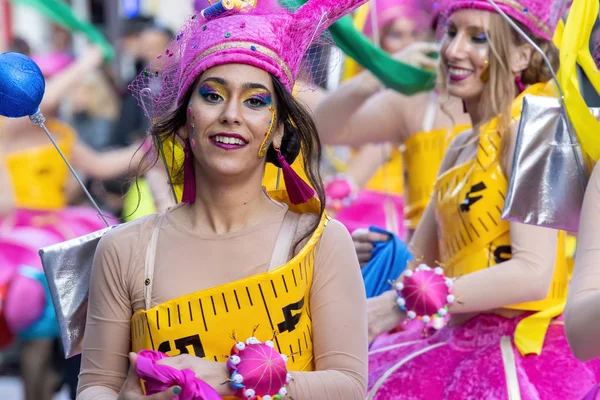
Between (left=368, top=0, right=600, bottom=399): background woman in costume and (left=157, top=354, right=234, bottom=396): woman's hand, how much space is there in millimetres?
1014

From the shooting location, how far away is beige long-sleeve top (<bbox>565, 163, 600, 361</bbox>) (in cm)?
264

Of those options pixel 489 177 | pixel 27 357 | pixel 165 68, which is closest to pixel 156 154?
pixel 165 68

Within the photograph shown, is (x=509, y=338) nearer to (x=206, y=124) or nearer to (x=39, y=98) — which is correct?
(x=206, y=124)

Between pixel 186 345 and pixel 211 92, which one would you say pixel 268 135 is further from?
pixel 186 345

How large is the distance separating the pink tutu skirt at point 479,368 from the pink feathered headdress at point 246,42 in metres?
1.13

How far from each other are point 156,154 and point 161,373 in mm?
765

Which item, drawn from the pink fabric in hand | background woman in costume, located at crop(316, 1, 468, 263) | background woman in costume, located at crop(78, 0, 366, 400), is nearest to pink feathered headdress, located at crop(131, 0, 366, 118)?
background woman in costume, located at crop(78, 0, 366, 400)

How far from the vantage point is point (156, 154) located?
3213 mm

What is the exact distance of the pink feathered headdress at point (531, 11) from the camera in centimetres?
410

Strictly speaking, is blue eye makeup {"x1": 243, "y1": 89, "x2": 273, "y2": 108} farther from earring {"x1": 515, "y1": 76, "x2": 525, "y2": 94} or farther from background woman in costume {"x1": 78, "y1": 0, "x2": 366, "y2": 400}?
earring {"x1": 515, "y1": 76, "x2": 525, "y2": 94}

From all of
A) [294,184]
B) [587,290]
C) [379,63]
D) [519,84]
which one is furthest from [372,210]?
[587,290]

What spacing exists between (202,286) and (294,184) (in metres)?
0.38

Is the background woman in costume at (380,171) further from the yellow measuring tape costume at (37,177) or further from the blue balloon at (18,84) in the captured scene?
the blue balloon at (18,84)

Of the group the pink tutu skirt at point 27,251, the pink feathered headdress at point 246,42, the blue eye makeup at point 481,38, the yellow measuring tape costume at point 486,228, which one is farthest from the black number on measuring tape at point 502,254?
the pink tutu skirt at point 27,251
